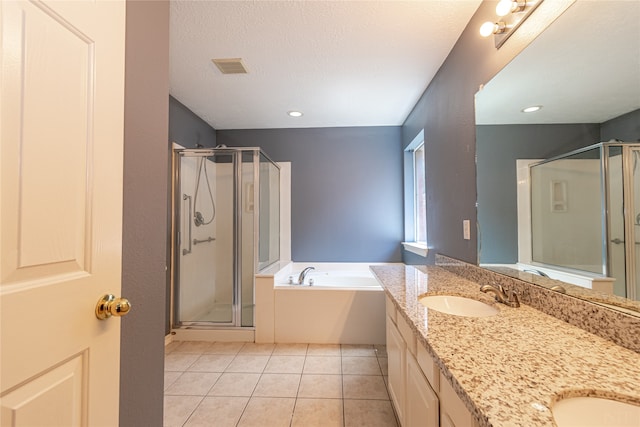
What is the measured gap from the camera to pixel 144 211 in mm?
985

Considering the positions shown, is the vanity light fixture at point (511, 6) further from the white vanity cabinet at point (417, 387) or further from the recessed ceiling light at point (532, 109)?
the white vanity cabinet at point (417, 387)

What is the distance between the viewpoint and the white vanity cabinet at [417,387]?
765 mm

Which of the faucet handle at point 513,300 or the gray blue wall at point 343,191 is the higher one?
the gray blue wall at point 343,191

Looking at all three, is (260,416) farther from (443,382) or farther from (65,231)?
(65,231)

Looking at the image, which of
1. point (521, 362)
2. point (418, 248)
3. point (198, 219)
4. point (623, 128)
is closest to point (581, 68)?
point (623, 128)

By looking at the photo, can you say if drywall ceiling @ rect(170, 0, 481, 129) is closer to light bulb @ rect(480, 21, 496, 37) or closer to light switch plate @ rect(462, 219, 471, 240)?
light bulb @ rect(480, 21, 496, 37)

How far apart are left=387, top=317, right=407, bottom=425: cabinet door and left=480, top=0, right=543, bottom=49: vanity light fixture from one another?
1.57 m

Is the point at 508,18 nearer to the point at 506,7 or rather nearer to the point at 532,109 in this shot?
the point at 506,7

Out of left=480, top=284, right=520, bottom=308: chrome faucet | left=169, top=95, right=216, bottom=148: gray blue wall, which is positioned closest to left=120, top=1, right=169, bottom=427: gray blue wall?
left=480, top=284, right=520, bottom=308: chrome faucet

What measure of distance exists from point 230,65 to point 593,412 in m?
2.57

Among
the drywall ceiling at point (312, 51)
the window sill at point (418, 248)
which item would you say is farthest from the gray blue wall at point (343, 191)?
the drywall ceiling at point (312, 51)

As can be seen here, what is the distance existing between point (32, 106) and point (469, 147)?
76.2 inches

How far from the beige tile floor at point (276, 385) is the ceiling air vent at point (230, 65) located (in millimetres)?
2429

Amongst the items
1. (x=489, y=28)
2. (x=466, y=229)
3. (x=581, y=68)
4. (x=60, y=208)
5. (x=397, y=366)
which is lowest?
(x=397, y=366)
